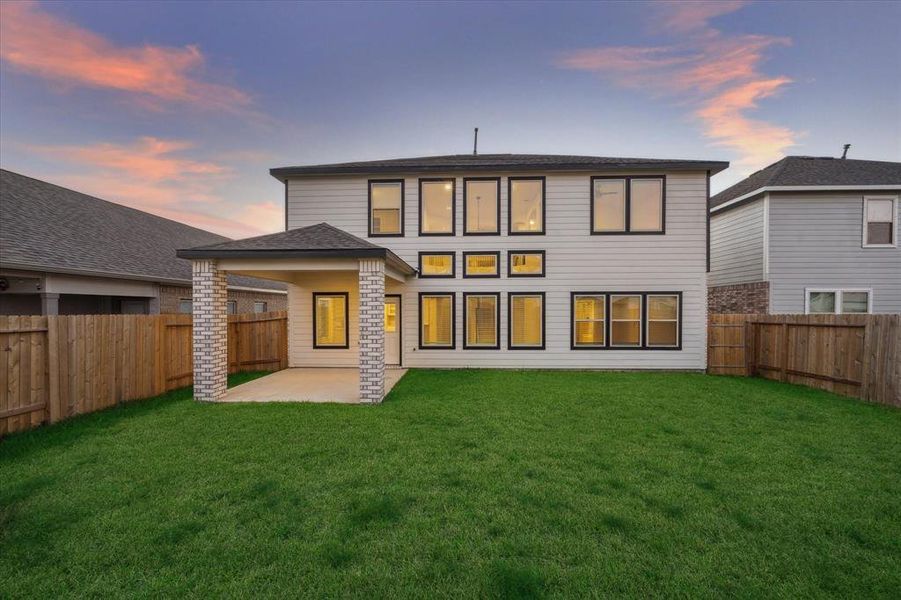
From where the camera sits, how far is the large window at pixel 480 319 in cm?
1030

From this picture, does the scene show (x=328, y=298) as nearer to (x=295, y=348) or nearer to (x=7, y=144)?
(x=295, y=348)

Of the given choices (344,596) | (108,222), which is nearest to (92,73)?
(108,222)

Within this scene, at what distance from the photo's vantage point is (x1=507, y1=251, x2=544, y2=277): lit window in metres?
10.3

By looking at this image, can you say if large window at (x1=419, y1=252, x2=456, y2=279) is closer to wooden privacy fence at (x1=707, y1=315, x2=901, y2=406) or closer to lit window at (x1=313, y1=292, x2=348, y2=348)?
lit window at (x1=313, y1=292, x2=348, y2=348)

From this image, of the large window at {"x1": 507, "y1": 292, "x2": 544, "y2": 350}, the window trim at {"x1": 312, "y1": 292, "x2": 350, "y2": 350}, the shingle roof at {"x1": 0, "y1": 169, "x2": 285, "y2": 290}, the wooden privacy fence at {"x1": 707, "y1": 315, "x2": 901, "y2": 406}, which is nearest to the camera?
the wooden privacy fence at {"x1": 707, "y1": 315, "x2": 901, "y2": 406}

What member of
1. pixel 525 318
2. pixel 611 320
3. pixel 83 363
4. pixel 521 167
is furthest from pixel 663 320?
pixel 83 363

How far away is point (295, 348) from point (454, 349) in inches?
188

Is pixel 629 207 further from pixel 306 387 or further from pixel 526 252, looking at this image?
pixel 306 387

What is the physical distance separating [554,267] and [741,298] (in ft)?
24.3

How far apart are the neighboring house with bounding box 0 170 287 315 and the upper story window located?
22617mm

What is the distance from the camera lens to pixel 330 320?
10750mm

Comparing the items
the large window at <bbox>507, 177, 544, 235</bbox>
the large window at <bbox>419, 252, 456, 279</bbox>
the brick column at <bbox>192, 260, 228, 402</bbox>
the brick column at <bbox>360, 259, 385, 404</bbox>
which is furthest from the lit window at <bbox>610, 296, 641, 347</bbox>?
the brick column at <bbox>192, 260, 228, 402</bbox>

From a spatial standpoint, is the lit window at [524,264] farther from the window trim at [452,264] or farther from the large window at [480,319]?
the window trim at [452,264]

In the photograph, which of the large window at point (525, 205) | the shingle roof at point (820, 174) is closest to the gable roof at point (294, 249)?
the large window at point (525, 205)
